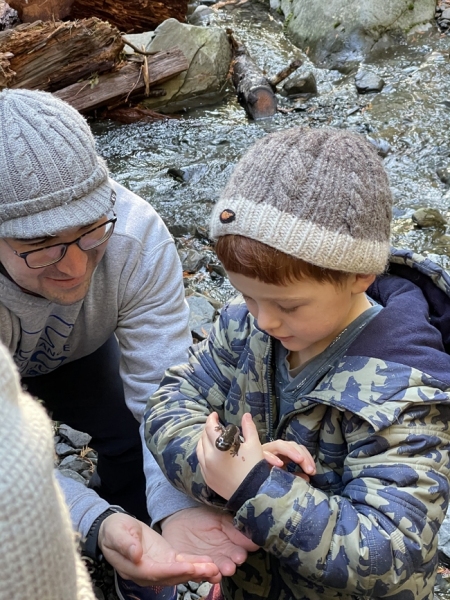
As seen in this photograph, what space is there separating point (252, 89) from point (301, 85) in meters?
0.57

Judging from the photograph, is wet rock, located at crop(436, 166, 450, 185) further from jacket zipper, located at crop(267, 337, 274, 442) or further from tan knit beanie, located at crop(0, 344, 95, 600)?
tan knit beanie, located at crop(0, 344, 95, 600)

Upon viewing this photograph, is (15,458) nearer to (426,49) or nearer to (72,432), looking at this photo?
(72,432)

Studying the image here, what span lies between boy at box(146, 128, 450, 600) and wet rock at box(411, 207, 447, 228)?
319cm

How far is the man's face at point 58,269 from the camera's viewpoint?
6.23 feet

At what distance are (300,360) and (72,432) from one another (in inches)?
78.5

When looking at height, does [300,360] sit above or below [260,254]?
below

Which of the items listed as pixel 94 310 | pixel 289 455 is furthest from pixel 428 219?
pixel 289 455

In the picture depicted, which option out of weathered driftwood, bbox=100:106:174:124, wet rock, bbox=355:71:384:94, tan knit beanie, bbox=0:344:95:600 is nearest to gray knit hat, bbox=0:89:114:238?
tan knit beanie, bbox=0:344:95:600

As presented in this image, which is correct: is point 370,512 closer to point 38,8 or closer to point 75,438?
point 75,438

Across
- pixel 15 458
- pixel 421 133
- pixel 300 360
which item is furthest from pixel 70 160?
pixel 421 133

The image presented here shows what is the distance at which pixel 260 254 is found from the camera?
1506mm

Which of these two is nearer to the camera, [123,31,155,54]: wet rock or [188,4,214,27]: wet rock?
[123,31,155,54]: wet rock

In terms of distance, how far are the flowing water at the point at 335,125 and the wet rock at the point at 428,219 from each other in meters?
0.05

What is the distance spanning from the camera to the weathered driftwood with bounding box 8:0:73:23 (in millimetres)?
7305
